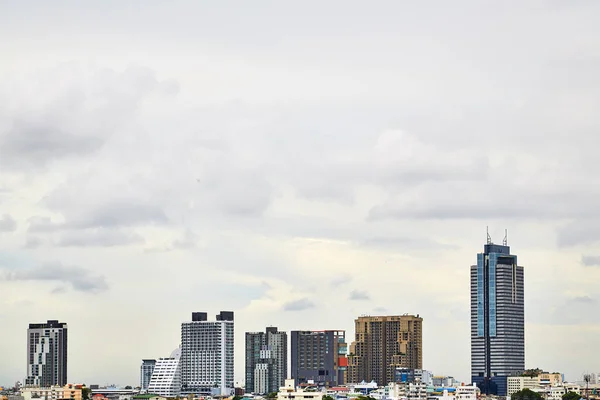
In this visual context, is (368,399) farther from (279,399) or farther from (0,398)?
(0,398)

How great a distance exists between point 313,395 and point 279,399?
471 cm

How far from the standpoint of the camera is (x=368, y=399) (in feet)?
656

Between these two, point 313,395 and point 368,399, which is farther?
point 368,399

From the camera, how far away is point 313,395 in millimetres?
171125

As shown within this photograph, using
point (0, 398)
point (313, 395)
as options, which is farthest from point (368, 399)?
point (0, 398)

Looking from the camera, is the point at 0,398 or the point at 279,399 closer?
the point at 279,399

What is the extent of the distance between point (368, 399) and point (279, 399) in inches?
1238

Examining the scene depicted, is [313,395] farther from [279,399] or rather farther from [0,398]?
[0,398]

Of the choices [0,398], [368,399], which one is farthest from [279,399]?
[0,398]

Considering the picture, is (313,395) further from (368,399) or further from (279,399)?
(368,399)

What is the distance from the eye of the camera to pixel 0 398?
194 metres

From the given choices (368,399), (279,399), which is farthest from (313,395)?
(368,399)

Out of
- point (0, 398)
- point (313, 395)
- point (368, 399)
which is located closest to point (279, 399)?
point (313, 395)

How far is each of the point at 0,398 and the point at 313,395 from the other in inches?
2095
